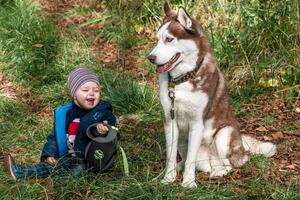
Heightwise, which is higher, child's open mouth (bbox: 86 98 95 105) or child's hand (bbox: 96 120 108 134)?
child's open mouth (bbox: 86 98 95 105)

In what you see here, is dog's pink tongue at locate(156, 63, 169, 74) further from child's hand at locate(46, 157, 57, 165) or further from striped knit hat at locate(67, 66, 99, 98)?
child's hand at locate(46, 157, 57, 165)

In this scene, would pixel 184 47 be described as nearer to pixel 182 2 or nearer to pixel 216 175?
pixel 216 175

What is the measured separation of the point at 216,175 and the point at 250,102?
6.13 feet

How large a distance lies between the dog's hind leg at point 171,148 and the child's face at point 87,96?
59 centimetres

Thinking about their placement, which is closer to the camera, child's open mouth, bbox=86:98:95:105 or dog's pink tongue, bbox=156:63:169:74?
dog's pink tongue, bbox=156:63:169:74

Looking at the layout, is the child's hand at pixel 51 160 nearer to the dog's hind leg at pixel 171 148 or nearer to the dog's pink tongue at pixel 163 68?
the dog's hind leg at pixel 171 148

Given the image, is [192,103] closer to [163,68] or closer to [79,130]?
[163,68]

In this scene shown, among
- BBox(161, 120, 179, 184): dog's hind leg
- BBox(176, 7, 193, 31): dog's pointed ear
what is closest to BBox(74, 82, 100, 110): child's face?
BBox(161, 120, 179, 184): dog's hind leg

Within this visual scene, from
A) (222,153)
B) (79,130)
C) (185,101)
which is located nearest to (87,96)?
(79,130)

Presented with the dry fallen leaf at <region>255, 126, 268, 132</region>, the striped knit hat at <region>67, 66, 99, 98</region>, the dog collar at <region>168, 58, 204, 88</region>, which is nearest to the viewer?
the dog collar at <region>168, 58, 204, 88</region>

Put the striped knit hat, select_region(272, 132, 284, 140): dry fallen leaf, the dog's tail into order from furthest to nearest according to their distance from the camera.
→ select_region(272, 132, 284, 140): dry fallen leaf → the dog's tail → the striped knit hat

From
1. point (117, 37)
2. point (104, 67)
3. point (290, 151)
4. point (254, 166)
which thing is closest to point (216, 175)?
point (254, 166)

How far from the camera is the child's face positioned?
4465 millimetres

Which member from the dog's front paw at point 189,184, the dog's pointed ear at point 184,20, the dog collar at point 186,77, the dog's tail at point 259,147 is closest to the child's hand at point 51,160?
the dog's front paw at point 189,184
